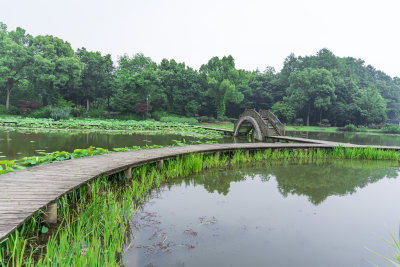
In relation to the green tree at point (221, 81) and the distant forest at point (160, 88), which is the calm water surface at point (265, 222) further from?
the green tree at point (221, 81)

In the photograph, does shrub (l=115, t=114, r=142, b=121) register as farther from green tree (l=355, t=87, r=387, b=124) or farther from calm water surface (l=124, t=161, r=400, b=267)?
green tree (l=355, t=87, r=387, b=124)

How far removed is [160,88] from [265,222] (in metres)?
33.9

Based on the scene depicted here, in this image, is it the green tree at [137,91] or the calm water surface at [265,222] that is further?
the green tree at [137,91]

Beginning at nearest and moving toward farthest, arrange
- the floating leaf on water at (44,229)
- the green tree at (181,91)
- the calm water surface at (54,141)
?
1. the floating leaf on water at (44,229)
2. the calm water surface at (54,141)
3. the green tree at (181,91)

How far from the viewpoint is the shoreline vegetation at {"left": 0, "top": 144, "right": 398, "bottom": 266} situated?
2.29 meters

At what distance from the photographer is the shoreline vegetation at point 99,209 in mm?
2295

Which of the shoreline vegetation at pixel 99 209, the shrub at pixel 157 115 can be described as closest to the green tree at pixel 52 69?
the shrub at pixel 157 115

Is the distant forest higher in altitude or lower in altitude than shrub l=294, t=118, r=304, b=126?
higher

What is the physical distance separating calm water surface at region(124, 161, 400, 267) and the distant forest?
2841cm

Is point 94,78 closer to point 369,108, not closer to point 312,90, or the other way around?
point 312,90

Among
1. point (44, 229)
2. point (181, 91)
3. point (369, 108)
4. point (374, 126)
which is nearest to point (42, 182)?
point (44, 229)

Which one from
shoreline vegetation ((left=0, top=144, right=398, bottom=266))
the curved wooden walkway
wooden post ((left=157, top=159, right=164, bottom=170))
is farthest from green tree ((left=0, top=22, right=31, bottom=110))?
the curved wooden walkway

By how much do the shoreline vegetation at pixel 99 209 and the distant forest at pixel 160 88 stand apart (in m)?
25.5

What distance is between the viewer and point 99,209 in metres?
3.66
